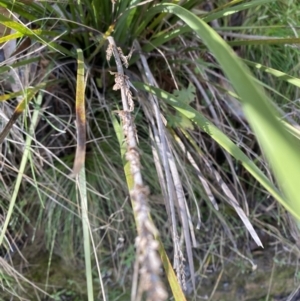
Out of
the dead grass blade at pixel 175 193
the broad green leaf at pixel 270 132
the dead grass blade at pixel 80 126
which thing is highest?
the broad green leaf at pixel 270 132

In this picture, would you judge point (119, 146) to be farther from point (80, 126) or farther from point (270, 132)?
point (270, 132)

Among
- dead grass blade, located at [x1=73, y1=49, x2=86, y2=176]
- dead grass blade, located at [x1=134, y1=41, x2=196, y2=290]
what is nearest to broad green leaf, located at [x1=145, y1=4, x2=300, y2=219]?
dead grass blade, located at [x1=73, y1=49, x2=86, y2=176]

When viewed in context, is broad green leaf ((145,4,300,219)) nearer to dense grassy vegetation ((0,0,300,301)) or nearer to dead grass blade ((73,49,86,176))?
dead grass blade ((73,49,86,176))

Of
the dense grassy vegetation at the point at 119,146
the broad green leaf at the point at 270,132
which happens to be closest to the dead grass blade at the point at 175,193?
the dense grassy vegetation at the point at 119,146

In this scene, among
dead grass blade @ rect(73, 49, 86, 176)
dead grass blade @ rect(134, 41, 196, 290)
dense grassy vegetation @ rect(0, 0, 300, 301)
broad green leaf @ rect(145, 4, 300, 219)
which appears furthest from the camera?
dense grassy vegetation @ rect(0, 0, 300, 301)

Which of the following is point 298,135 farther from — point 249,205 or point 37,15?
point 37,15

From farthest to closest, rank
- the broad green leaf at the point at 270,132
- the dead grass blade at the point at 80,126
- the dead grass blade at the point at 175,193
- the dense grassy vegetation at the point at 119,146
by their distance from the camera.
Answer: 1. the dense grassy vegetation at the point at 119,146
2. the dead grass blade at the point at 175,193
3. the dead grass blade at the point at 80,126
4. the broad green leaf at the point at 270,132

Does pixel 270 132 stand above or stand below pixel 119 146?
above

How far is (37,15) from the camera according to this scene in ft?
2.66

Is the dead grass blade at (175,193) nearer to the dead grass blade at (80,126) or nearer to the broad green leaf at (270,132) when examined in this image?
the dead grass blade at (80,126)

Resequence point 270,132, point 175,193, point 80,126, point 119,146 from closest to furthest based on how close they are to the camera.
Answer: point 270,132
point 80,126
point 175,193
point 119,146

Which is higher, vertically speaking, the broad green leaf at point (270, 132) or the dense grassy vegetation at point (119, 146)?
the broad green leaf at point (270, 132)

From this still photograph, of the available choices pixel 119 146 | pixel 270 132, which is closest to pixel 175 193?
pixel 119 146

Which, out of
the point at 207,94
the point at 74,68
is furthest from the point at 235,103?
the point at 74,68
